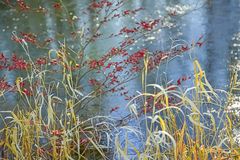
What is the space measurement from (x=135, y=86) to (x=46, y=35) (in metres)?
2.55

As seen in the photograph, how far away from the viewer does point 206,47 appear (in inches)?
230

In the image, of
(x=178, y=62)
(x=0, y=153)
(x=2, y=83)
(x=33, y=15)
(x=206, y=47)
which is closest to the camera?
(x=0, y=153)

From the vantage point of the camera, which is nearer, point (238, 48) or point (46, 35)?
point (238, 48)

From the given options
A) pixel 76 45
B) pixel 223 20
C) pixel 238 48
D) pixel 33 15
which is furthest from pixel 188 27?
pixel 33 15

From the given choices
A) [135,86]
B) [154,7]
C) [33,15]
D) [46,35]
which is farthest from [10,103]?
[154,7]

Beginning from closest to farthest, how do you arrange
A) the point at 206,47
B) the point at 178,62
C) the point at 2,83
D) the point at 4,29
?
the point at 2,83, the point at 178,62, the point at 206,47, the point at 4,29

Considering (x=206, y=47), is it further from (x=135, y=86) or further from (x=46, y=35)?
(x=46, y=35)

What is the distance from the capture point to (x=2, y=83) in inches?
120

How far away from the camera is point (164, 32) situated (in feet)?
21.8

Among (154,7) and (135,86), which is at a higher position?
(154,7)

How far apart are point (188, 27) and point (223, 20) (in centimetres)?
61

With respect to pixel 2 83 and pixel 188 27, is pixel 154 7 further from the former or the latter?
pixel 2 83

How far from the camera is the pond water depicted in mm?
4887

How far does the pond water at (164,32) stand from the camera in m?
4.89
